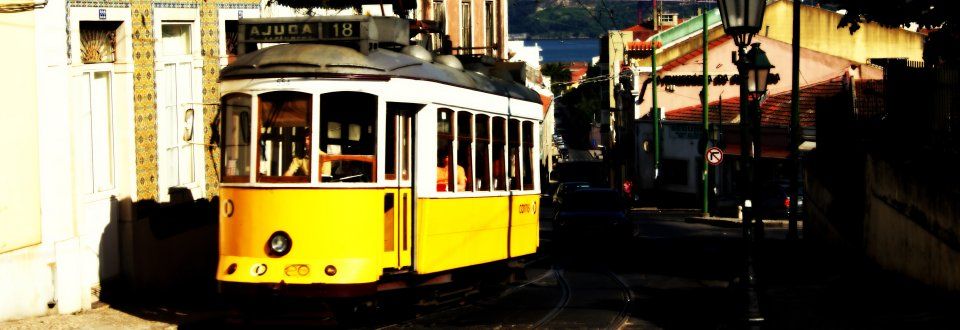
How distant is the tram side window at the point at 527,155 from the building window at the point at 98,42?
522cm

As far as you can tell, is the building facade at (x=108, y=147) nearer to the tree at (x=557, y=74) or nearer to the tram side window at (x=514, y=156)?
the tram side window at (x=514, y=156)

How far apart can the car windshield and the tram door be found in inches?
595

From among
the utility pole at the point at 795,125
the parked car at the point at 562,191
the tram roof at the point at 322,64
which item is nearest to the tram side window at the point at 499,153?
the tram roof at the point at 322,64

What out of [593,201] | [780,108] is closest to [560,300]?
[593,201]

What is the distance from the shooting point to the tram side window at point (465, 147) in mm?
15789

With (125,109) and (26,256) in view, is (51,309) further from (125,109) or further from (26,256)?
(125,109)

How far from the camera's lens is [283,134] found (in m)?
14.1

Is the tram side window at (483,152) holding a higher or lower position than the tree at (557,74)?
lower

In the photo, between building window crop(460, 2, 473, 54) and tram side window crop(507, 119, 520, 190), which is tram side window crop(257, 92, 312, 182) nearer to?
tram side window crop(507, 119, 520, 190)

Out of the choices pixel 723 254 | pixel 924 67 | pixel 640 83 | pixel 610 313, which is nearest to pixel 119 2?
pixel 610 313

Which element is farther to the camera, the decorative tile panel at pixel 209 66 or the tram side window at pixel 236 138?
the decorative tile panel at pixel 209 66

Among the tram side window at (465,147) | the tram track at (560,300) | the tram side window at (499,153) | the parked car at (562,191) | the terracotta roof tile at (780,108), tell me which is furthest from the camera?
the terracotta roof tile at (780,108)

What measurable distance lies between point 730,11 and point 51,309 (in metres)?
7.64

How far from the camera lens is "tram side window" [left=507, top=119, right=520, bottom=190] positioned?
17.6 metres
